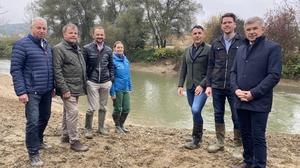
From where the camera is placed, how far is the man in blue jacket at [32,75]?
203 inches

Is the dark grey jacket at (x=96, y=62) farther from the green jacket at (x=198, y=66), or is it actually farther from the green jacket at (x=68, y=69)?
the green jacket at (x=198, y=66)

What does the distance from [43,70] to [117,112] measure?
7.07ft

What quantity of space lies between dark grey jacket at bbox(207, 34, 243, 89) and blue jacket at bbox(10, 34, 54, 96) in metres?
2.34

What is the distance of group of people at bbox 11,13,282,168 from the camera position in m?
4.79

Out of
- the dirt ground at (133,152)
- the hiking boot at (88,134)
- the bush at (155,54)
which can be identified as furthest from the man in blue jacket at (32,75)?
the bush at (155,54)

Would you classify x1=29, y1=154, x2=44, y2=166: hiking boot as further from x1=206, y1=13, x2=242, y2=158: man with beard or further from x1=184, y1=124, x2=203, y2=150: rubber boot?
x1=206, y1=13, x2=242, y2=158: man with beard

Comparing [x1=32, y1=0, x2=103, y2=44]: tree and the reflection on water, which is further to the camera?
[x1=32, y1=0, x2=103, y2=44]: tree

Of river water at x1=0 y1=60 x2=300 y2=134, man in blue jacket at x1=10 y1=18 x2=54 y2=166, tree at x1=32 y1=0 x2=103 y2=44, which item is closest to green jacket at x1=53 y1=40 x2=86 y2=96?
man in blue jacket at x1=10 y1=18 x2=54 y2=166

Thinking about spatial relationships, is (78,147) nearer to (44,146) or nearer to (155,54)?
(44,146)

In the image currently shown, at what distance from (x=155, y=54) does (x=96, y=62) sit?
2923cm

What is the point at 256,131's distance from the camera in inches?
188

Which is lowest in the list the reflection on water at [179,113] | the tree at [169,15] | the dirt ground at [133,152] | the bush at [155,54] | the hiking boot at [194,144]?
the reflection on water at [179,113]

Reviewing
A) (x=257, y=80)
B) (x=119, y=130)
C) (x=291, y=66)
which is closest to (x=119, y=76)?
(x=119, y=130)

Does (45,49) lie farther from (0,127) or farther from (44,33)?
(0,127)
